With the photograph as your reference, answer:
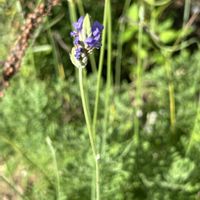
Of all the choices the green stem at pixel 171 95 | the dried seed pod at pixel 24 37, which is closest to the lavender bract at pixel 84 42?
the dried seed pod at pixel 24 37

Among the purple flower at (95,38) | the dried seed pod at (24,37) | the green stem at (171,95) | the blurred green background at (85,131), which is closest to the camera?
the purple flower at (95,38)

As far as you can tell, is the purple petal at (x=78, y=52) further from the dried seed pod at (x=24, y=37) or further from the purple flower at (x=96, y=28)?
the dried seed pod at (x=24, y=37)

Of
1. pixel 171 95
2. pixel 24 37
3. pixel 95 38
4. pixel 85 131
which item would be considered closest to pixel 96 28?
pixel 95 38

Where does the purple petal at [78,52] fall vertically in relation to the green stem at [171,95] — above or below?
above

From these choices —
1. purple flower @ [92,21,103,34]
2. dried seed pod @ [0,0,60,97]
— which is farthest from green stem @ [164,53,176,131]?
purple flower @ [92,21,103,34]

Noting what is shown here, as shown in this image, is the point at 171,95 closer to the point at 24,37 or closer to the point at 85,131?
the point at 85,131

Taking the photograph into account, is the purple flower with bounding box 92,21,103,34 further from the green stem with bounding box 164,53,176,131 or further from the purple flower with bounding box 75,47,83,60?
the green stem with bounding box 164,53,176,131

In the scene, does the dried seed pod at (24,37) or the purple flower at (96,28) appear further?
the dried seed pod at (24,37)

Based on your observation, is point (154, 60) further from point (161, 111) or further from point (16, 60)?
point (16, 60)
